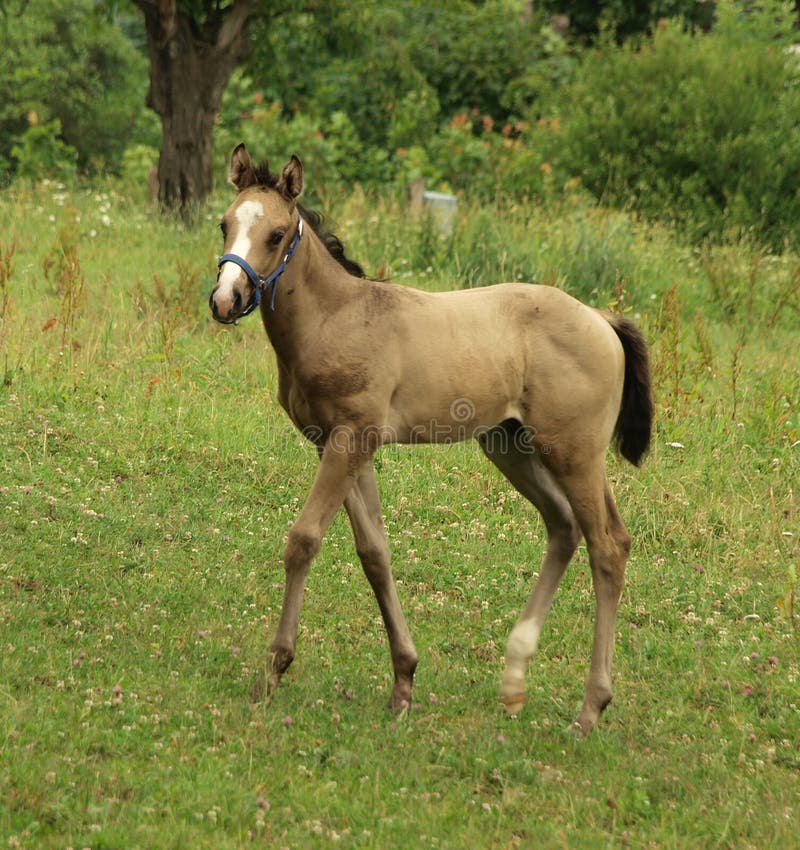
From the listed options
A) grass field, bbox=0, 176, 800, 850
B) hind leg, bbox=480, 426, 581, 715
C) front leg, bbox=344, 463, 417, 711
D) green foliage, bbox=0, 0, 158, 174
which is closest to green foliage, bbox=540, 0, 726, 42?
green foliage, bbox=0, 0, 158, 174

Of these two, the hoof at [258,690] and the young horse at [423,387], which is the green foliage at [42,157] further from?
the hoof at [258,690]

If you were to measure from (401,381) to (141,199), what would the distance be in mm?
10951

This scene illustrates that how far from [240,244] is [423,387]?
3.25ft

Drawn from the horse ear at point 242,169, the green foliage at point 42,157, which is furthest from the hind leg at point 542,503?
the green foliage at point 42,157

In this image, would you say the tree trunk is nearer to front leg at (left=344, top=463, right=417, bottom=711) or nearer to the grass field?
the grass field

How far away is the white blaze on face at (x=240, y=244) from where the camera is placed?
4.28 metres

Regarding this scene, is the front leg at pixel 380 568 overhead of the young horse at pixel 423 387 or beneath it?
beneath

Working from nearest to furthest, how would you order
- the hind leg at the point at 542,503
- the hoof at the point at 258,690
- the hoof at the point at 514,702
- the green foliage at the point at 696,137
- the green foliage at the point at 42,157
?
the hoof at the point at 258,690, the hoof at the point at 514,702, the hind leg at the point at 542,503, the green foliage at the point at 696,137, the green foliage at the point at 42,157

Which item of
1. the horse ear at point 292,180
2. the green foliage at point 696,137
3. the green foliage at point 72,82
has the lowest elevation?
the green foliage at point 72,82

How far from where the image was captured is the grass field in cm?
424

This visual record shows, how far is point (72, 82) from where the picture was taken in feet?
66.9

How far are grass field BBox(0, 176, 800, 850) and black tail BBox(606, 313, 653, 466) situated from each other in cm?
118

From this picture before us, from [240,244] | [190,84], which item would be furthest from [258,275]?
[190,84]

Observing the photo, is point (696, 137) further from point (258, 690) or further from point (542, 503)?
point (258, 690)
